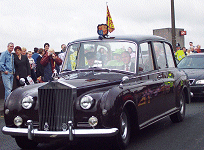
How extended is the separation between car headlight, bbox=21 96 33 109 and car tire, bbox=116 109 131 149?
146cm

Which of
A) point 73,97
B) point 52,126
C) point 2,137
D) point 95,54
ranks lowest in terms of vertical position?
→ point 2,137

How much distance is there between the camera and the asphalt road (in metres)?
7.03

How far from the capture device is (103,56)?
7957 millimetres

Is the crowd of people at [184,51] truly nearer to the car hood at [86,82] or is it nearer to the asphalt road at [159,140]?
the asphalt road at [159,140]

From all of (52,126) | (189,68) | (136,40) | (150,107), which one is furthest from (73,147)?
(189,68)

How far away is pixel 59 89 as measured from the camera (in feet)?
21.0

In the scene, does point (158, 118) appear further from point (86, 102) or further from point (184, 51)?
point (184, 51)

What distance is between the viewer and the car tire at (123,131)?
21.3 feet

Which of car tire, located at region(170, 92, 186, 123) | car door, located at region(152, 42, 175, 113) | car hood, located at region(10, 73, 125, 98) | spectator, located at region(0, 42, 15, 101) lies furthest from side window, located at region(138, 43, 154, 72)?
spectator, located at region(0, 42, 15, 101)

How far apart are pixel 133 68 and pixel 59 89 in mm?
1838

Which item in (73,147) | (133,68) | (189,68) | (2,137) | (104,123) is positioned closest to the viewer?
(104,123)

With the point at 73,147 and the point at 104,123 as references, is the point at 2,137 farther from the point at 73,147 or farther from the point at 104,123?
the point at 104,123

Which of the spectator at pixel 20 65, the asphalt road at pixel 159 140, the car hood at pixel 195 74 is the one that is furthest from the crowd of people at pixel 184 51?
the asphalt road at pixel 159 140

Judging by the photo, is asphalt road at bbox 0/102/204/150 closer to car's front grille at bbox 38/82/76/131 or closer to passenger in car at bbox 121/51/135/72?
car's front grille at bbox 38/82/76/131
